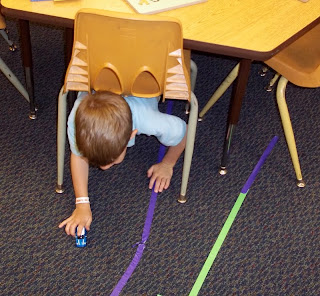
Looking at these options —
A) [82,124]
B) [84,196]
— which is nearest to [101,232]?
[84,196]

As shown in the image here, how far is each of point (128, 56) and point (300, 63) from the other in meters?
0.73

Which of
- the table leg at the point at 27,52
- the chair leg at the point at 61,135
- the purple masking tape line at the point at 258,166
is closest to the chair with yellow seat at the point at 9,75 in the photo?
the table leg at the point at 27,52

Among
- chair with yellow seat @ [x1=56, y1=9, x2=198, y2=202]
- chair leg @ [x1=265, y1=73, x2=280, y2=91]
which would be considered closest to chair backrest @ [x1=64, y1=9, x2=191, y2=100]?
chair with yellow seat @ [x1=56, y1=9, x2=198, y2=202]

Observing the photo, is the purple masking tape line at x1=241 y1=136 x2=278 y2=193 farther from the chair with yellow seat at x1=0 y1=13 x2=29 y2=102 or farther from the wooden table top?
the chair with yellow seat at x1=0 y1=13 x2=29 y2=102

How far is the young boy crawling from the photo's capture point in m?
1.45

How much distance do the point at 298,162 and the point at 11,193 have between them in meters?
1.13

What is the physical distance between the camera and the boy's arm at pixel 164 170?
1948 millimetres

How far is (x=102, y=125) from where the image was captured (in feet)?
4.75

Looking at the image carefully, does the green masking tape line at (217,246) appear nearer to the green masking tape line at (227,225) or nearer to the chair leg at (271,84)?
the green masking tape line at (227,225)

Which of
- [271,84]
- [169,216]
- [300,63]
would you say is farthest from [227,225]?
[271,84]

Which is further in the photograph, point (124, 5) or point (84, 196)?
point (84, 196)

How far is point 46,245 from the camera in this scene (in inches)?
69.1

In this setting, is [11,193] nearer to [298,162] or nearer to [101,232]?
[101,232]

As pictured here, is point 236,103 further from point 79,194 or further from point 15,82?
point 15,82
